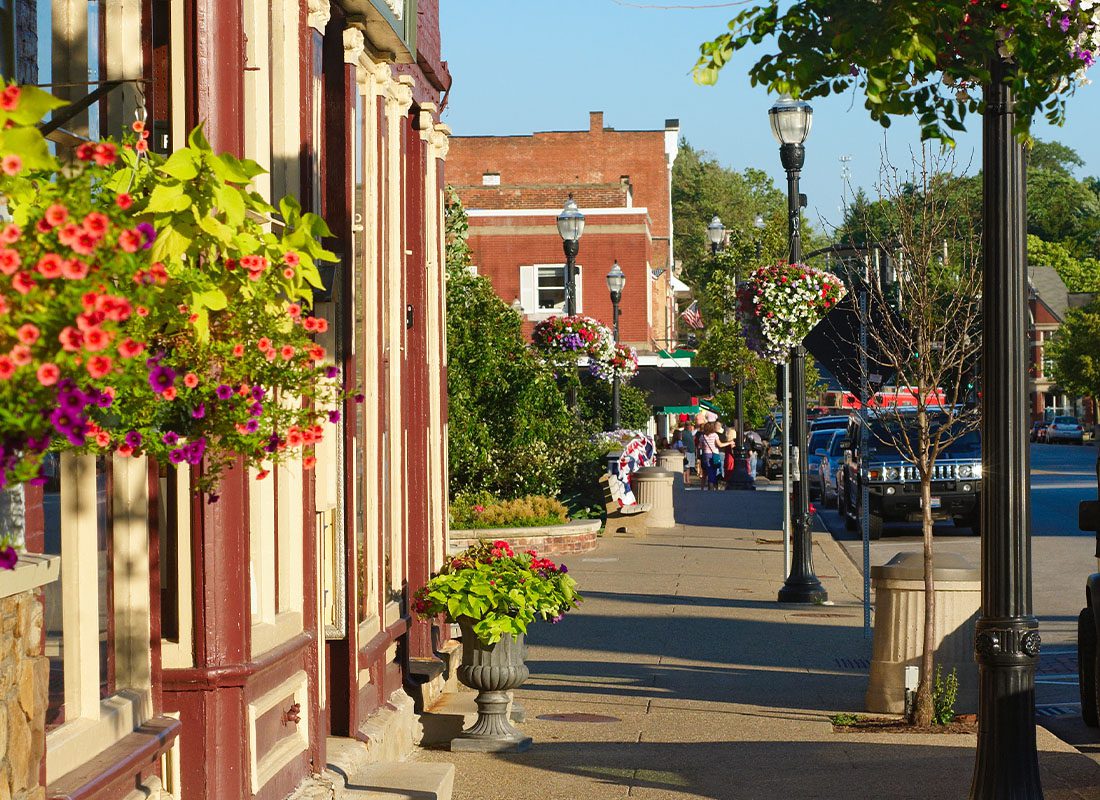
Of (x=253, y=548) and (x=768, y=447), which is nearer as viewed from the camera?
(x=253, y=548)

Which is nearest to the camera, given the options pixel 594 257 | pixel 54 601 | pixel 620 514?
pixel 54 601

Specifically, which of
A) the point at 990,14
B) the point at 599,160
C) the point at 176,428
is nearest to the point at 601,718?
the point at 990,14

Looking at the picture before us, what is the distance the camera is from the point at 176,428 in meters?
3.85

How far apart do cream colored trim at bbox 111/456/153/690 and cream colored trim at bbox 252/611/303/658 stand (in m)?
0.87

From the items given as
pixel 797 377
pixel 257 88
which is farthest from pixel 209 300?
pixel 797 377

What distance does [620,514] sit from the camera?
27359 millimetres

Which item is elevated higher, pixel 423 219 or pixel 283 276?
pixel 423 219

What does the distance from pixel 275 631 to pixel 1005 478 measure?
3.13 metres

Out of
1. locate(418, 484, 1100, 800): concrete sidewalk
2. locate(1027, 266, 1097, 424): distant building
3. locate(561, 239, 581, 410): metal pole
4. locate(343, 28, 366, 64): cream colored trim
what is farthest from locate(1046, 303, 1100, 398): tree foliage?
locate(343, 28, 366, 64): cream colored trim

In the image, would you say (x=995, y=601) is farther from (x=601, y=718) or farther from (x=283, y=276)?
(x=601, y=718)

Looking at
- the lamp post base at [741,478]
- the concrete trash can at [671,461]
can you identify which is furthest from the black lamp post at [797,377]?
the concrete trash can at [671,461]

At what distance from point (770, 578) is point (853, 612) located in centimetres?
343

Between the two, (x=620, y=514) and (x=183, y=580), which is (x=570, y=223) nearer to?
(x=620, y=514)

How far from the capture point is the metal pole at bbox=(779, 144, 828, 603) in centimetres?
1775
